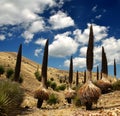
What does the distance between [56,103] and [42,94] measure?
9.96 m

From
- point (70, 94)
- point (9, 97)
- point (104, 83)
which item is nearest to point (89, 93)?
point (9, 97)

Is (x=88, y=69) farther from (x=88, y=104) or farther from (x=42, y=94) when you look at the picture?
(x=42, y=94)

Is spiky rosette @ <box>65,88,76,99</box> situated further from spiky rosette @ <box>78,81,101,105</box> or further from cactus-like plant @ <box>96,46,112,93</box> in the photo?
spiky rosette @ <box>78,81,101,105</box>

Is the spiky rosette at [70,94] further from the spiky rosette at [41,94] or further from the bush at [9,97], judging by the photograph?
the bush at [9,97]

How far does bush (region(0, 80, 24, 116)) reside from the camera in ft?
52.3

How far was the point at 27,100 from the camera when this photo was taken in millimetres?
33938

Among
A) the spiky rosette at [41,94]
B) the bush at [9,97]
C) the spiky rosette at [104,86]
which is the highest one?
the spiky rosette at [104,86]

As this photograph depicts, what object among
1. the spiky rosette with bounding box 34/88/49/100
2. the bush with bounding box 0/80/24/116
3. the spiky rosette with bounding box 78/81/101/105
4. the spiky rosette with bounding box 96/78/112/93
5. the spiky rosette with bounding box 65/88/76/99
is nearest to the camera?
the bush with bounding box 0/80/24/116

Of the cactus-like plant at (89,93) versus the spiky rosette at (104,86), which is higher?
the spiky rosette at (104,86)

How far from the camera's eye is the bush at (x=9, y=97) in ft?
52.3

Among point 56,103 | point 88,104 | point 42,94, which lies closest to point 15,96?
point 42,94

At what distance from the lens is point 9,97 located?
2111 cm

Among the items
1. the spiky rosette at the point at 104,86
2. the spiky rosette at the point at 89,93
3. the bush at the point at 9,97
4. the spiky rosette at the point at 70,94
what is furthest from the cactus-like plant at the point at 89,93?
the spiky rosette at the point at 70,94

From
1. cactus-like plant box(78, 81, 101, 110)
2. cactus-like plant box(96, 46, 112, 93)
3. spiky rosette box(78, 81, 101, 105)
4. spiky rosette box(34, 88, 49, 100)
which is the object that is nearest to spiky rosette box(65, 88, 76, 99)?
cactus-like plant box(96, 46, 112, 93)
